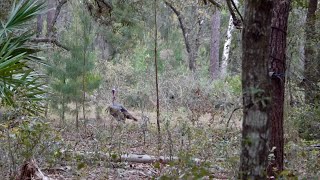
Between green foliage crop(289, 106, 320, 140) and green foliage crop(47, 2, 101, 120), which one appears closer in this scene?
green foliage crop(289, 106, 320, 140)

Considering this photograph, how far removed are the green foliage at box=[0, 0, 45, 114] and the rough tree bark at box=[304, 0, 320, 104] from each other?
17.1 feet

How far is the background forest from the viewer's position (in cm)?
530

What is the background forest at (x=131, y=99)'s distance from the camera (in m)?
5.30

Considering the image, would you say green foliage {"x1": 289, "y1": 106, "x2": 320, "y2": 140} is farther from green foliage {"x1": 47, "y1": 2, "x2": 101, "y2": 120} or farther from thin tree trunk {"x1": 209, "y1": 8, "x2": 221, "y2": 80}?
thin tree trunk {"x1": 209, "y1": 8, "x2": 221, "y2": 80}

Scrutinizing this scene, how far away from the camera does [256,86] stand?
3.24 meters

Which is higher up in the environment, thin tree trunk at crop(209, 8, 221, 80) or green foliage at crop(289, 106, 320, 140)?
thin tree trunk at crop(209, 8, 221, 80)

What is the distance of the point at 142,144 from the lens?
31.7ft

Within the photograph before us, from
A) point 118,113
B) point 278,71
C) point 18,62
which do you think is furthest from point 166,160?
point 118,113

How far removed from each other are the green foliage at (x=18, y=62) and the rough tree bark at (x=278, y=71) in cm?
268

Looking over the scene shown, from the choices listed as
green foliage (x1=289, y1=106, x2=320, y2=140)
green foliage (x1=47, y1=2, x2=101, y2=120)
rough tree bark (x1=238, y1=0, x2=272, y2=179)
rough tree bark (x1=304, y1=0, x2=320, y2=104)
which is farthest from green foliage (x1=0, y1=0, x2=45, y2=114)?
rough tree bark (x1=304, y1=0, x2=320, y2=104)

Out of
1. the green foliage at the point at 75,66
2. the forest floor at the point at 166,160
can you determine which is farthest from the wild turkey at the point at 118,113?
the forest floor at the point at 166,160

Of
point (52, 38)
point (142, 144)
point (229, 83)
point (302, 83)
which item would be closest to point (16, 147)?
point (142, 144)

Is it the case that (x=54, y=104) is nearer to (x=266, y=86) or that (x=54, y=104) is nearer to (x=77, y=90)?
(x=77, y=90)

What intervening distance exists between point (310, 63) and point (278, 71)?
5.27 meters
